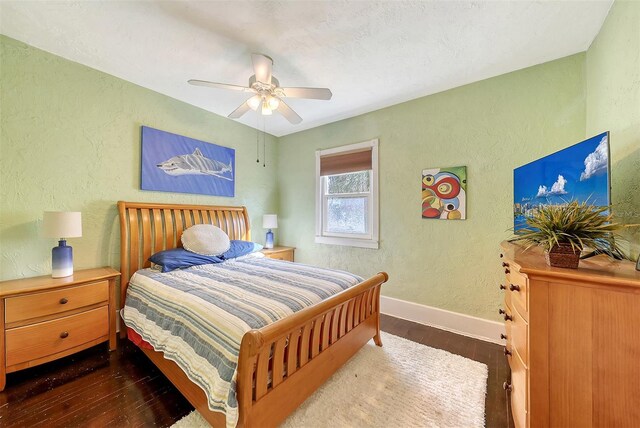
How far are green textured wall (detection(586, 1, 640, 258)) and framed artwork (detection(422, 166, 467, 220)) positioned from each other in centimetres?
104

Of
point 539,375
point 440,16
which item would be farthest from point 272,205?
point 539,375

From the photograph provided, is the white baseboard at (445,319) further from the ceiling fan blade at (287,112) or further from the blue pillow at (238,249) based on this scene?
the ceiling fan blade at (287,112)

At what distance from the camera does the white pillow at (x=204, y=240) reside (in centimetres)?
267

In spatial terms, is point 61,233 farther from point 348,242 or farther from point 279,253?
point 348,242

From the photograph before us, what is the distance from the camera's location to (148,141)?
8.80 feet

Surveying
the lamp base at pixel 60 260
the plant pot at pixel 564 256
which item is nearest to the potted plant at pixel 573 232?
the plant pot at pixel 564 256

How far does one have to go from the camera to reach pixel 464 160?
2561 mm

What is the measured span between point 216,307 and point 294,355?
0.57m

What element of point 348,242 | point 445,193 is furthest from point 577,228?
point 348,242

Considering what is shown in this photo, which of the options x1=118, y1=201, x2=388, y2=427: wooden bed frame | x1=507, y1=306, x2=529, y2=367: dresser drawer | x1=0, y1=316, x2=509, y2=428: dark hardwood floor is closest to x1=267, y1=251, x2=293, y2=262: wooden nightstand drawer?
x1=118, y1=201, x2=388, y2=427: wooden bed frame

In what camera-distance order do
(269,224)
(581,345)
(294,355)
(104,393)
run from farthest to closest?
(269,224)
(104,393)
(294,355)
(581,345)

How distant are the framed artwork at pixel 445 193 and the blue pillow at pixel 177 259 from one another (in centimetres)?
259

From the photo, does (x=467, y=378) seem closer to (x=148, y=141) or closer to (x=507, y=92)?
(x=507, y=92)

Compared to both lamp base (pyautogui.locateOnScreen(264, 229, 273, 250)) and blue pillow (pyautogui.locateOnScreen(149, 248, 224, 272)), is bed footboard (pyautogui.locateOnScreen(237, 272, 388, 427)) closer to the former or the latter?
blue pillow (pyautogui.locateOnScreen(149, 248, 224, 272))
